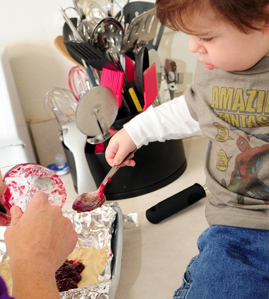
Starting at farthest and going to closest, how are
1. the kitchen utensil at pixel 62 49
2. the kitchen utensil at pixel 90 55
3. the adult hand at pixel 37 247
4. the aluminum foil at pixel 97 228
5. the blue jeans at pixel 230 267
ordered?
the kitchen utensil at pixel 62 49 < the kitchen utensil at pixel 90 55 < the aluminum foil at pixel 97 228 < the blue jeans at pixel 230 267 < the adult hand at pixel 37 247

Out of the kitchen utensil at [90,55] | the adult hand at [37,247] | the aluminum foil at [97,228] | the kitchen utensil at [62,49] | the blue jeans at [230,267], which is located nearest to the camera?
the adult hand at [37,247]

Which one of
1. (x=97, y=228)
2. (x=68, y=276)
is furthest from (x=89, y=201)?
(x=68, y=276)

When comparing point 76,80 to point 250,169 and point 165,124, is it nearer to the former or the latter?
point 165,124

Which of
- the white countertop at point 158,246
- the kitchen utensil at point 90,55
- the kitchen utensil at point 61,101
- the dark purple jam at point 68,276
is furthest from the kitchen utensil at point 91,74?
the dark purple jam at point 68,276

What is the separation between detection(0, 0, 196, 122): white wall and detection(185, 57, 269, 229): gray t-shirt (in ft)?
1.45

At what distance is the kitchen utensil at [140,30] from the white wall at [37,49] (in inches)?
8.4

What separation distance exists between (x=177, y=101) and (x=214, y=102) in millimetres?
89

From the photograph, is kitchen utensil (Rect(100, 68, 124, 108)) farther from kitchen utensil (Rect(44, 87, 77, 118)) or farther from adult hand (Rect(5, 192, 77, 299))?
adult hand (Rect(5, 192, 77, 299))

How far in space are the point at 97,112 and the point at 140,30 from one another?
207mm

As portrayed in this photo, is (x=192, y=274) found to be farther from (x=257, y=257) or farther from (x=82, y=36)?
(x=82, y=36)

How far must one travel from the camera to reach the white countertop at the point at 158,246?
522 mm

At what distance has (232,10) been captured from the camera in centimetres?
38

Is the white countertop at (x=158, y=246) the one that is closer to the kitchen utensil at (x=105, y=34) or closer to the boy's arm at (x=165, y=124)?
the boy's arm at (x=165, y=124)

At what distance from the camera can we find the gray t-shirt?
0.47 meters
